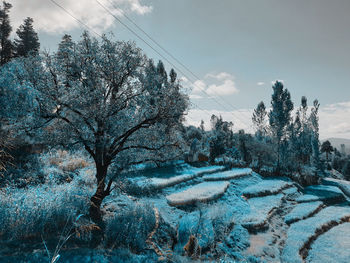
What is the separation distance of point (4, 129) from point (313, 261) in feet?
39.1

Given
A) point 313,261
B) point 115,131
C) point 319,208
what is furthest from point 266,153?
point 115,131

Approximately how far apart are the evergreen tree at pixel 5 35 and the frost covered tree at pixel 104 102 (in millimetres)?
28267

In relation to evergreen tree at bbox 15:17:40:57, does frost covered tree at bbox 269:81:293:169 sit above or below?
below

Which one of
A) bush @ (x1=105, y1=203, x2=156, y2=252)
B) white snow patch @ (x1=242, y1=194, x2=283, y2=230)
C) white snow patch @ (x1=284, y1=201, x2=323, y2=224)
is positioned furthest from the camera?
white snow patch @ (x1=284, y1=201, x2=323, y2=224)

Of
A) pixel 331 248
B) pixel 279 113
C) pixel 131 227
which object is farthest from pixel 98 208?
pixel 279 113

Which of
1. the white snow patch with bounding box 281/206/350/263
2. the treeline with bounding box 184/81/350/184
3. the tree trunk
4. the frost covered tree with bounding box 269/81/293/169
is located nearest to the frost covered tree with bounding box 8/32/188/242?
the tree trunk

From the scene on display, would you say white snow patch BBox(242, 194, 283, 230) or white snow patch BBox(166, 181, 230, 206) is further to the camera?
white snow patch BBox(166, 181, 230, 206)

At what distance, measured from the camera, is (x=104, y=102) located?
6973 mm

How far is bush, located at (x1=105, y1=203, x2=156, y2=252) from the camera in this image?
6195mm

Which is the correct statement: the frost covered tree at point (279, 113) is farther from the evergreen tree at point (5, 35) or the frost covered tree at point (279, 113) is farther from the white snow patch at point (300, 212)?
the evergreen tree at point (5, 35)

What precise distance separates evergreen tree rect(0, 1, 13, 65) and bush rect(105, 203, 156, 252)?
3155 centimetres

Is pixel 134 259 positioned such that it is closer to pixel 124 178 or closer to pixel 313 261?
pixel 124 178

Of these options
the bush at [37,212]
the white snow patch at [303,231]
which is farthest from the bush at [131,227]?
the white snow patch at [303,231]

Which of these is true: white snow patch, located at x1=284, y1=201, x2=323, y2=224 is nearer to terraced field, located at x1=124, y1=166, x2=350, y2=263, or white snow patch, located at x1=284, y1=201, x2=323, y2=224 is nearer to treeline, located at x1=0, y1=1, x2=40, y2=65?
terraced field, located at x1=124, y1=166, x2=350, y2=263
